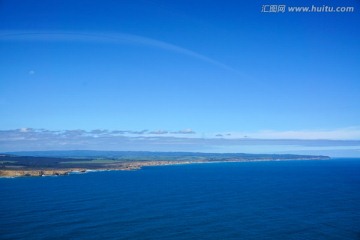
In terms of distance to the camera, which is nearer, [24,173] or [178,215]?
[178,215]

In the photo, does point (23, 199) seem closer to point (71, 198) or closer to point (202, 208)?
point (71, 198)

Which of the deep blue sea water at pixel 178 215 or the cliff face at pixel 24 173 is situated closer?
the deep blue sea water at pixel 178 215

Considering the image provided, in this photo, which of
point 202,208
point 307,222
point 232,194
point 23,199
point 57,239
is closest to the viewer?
point 57,239

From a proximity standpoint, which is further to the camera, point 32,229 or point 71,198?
point 71,198

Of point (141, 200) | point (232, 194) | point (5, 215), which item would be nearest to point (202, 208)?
point (141, 200)

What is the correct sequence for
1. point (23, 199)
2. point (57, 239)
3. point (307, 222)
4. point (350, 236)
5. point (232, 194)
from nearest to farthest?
point (57, 239) → point (350, 236) → point (307, 222) → point (23, 199) → point (232, 194)

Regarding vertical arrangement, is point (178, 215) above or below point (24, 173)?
above

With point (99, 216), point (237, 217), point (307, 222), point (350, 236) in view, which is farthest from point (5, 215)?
point (350, 236)

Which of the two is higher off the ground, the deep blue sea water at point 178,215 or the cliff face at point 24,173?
the deep blue sea water at point 178,215

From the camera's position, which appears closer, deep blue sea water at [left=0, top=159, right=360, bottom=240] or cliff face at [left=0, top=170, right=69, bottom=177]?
deep blue sea water at [left=0, top=159, right=360, bottom=240]

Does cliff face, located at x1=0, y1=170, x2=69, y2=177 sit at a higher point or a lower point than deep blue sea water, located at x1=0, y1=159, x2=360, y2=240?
lower
